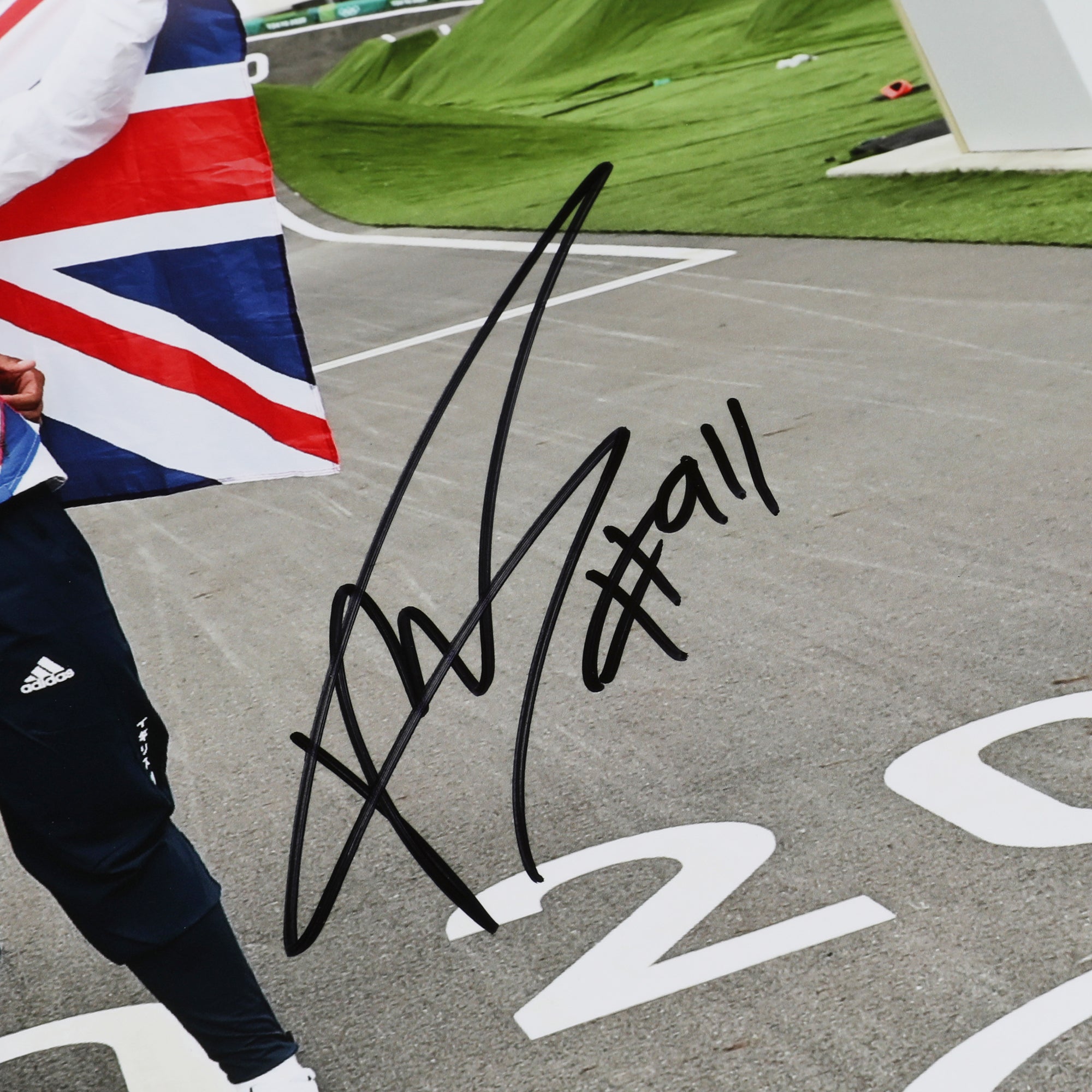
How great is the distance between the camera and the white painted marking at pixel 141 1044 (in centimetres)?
299

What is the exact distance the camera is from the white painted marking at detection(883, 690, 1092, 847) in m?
3.23

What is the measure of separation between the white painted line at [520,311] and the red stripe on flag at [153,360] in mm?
7938

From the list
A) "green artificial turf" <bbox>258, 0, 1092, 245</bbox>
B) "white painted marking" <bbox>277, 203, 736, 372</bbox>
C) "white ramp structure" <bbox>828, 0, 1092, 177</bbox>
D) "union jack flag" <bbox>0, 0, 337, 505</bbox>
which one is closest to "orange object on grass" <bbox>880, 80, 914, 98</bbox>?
"green artificial turf" <bbox>258, 0, 1092, 245</bbox>

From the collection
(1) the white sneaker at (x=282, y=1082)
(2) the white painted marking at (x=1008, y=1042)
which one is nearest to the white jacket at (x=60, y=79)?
(1) the white sneaker at (x=282, y=1082)

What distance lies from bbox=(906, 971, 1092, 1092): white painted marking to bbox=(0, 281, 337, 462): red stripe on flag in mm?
1614

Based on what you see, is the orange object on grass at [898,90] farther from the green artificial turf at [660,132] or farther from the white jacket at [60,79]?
the white jacket at [60,79]

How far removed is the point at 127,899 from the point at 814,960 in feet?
4.44

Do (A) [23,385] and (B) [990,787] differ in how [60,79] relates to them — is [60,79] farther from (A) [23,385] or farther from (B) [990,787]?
(B) [990,787]

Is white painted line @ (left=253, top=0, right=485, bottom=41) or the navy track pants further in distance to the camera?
white painted line @ (left=253, top=0, right=485, bottom=41)

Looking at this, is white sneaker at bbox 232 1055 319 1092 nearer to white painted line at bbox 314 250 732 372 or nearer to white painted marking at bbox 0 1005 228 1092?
white painted marking at bbox 0 1005 228 1092

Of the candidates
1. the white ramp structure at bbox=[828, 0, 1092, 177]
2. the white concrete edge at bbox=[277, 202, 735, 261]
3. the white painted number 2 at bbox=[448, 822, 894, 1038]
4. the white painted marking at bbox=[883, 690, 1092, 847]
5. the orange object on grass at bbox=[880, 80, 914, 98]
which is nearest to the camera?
the white painted number 2 at bbox=[448, 822, 894, 1038]
